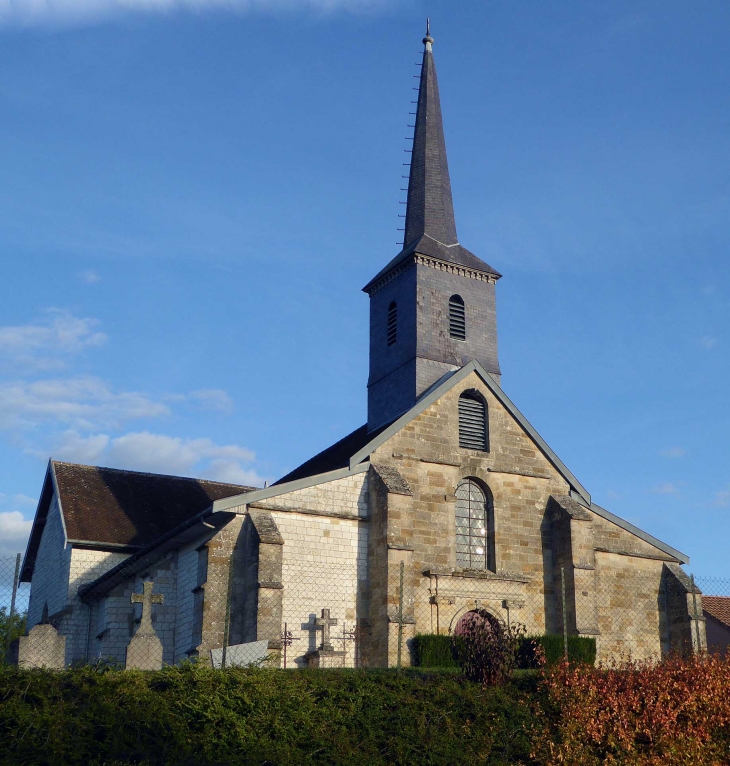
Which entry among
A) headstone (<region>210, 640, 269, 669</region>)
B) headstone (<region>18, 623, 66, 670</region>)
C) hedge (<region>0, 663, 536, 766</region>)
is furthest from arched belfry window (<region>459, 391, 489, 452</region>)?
headstone (<region>18, 623, 66, 670</region>)

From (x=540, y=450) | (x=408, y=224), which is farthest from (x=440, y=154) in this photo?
(x=540, y=450)

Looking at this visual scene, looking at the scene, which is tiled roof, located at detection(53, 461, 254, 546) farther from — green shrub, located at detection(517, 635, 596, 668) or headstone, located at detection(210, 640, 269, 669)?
headstone, located at detection(210, 640, 269, 669)

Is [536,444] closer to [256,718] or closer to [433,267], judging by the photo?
[433,267]

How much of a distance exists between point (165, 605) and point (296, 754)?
39.1ft

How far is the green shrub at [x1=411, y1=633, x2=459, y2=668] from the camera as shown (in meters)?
19.4

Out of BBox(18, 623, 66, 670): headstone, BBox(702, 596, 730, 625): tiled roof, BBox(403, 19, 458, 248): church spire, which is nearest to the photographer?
BBox(18, 623, 66, 670): headstone

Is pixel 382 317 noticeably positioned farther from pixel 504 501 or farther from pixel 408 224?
pixel 504 501

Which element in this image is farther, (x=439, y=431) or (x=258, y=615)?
(x=439, y=431)

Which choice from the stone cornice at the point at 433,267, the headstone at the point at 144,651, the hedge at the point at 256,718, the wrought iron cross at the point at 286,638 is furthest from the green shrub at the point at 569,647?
the stone cornice at the point at 433,267

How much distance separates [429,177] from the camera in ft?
97.7

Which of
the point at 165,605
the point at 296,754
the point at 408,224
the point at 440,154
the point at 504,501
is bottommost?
the point at 296,754

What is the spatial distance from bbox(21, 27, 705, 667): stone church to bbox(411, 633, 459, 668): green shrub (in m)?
0.32

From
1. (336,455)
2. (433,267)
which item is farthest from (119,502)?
(433,267)

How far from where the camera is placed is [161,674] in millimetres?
11664
